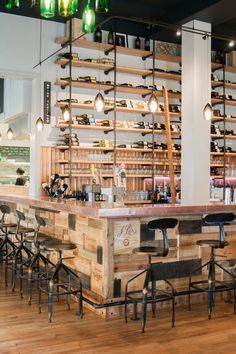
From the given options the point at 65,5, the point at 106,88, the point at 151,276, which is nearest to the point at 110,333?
the point at 151,276

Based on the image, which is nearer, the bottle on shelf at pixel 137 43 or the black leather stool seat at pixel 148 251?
the black leather stool seat at pixel 148 251

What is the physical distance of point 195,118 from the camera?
7.21 meters

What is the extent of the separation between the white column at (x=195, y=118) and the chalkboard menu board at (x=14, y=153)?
672 centimetres

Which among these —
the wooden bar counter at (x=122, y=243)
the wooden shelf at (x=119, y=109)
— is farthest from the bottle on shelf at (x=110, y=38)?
the wooden bar counter at (x=122, y=243)

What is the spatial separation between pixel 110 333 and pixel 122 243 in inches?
36.7

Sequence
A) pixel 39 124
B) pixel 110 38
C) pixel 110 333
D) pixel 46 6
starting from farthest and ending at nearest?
1. pixel 110 38
2. pixel 39 124
3. pixel 110 333
4. pixel 46 6

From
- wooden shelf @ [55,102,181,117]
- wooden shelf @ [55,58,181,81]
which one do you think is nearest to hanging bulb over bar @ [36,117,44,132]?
wooden shelf @ [55,102,181,117]

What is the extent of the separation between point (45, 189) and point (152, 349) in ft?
13.9

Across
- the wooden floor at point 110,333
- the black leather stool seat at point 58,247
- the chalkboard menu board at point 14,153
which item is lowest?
the wooden floor at point 110,333

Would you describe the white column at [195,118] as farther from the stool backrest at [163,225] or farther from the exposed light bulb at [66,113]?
the stool backrest at [163,225]

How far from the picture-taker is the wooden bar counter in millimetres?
4535

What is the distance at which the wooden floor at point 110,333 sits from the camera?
368cm

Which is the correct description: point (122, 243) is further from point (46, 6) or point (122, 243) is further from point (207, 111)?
point (207, 111)

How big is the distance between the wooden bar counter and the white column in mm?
1937
